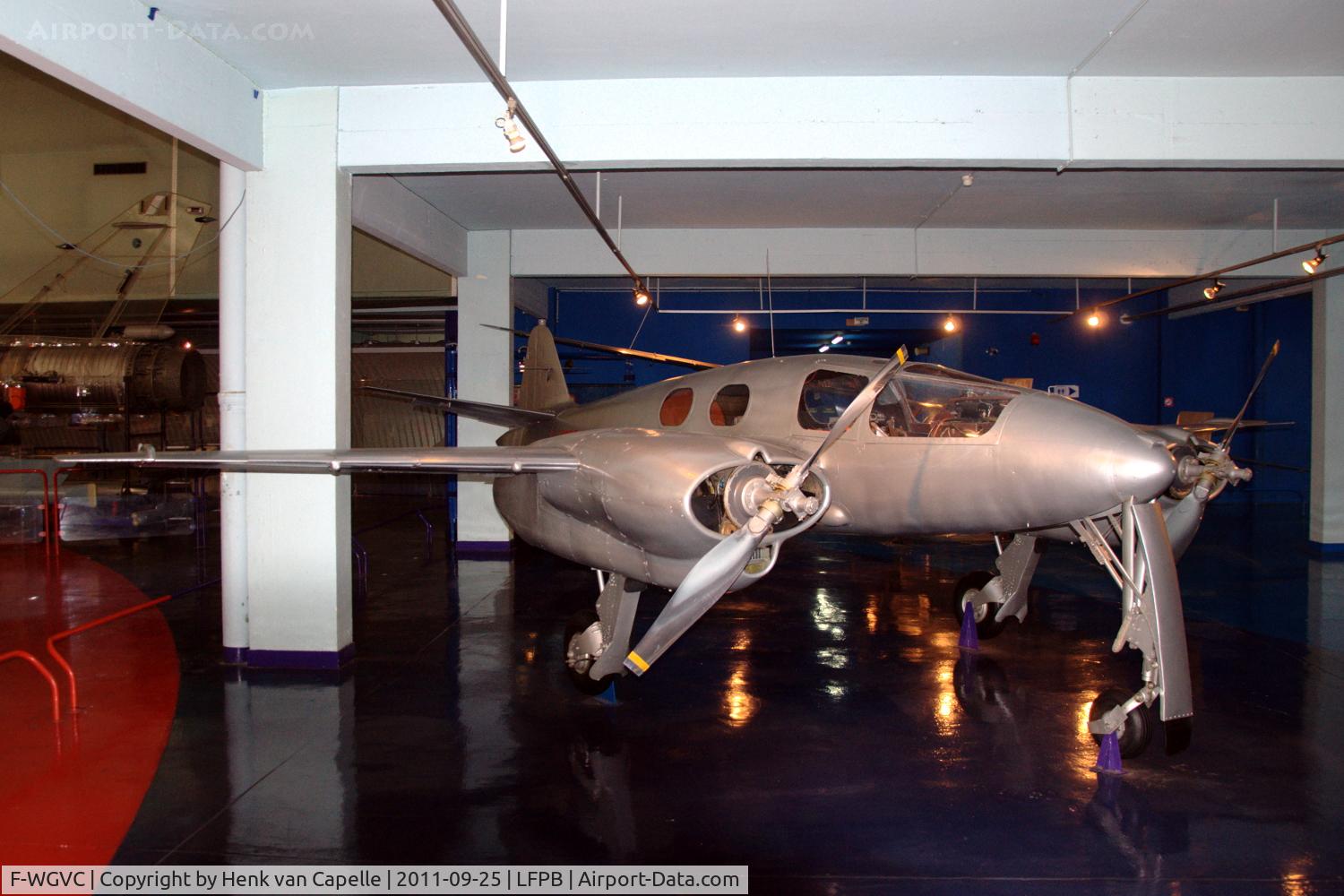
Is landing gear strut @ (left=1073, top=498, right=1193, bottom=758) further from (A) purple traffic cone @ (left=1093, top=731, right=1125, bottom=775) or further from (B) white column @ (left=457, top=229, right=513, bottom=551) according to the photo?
(B) white column @ (left=457, top=229, right=513, bottom=551)

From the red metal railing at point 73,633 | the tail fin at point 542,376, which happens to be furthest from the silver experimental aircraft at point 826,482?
the tail fin at point 542,376

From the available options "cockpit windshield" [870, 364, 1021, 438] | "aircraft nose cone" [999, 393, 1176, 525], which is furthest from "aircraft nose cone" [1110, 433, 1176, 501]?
"cockpit windshield" [870, 364, 1021, 438]

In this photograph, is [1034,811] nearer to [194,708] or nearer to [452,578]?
[194,708]

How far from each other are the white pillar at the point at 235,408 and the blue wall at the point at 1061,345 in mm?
10794

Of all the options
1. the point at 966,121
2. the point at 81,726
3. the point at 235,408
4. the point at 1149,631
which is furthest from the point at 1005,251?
the point at 81,726

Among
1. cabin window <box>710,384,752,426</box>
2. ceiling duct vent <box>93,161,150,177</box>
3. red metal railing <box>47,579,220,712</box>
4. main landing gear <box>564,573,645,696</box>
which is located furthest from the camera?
ceiling duct vent <box>93,161,150,177</box>

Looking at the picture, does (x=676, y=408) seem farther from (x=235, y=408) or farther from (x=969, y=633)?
(x=235, y=408)

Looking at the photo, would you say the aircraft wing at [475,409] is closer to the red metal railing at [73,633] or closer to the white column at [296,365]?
the white column at [296,365]

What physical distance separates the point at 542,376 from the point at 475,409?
2.59 metres

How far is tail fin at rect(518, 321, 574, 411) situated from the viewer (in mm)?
12141

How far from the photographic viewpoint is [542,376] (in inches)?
482

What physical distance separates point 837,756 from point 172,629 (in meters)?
8.42

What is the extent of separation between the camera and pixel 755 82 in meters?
7.40

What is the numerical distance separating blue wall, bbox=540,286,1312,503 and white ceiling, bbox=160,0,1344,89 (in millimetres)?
10976
